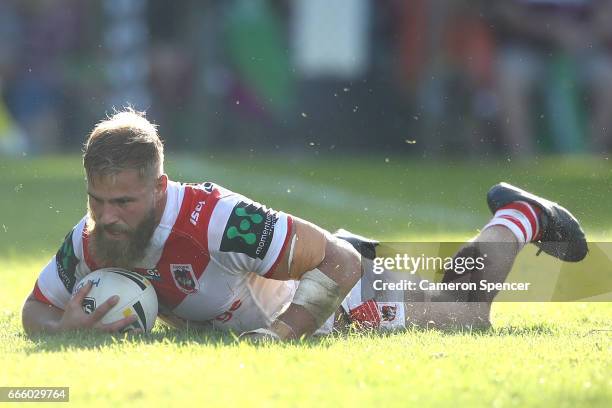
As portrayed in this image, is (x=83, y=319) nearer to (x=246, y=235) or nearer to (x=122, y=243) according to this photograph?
(x=122, y=243)

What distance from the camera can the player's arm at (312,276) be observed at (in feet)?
18.9

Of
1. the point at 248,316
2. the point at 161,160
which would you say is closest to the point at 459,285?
the point at 248,316

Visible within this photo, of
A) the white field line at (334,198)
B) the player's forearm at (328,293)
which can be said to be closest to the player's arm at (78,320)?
the player's forearm at (328,293)

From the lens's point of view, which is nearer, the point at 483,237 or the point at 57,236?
the point at 483,237

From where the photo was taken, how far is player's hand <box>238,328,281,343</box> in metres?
5.59

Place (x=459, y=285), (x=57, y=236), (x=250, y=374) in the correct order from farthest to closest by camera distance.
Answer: (x=57, y=236) → (x=459, y=285) → (x=250, y=374)

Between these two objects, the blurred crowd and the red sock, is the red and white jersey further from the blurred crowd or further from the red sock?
the blurred crowd

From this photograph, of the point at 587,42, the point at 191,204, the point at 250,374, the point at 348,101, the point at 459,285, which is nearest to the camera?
the point at 250,374

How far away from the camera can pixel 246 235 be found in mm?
5688

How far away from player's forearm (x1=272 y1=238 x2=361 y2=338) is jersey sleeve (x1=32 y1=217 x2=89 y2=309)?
0.92m

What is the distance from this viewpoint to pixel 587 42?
17.3 m

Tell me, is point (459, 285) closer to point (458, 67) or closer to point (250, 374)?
point (250, 374)

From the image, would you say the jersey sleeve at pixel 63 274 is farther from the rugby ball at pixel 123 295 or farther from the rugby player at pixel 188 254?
the rugby ball at pixel 123 295

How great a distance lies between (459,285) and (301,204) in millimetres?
5685
